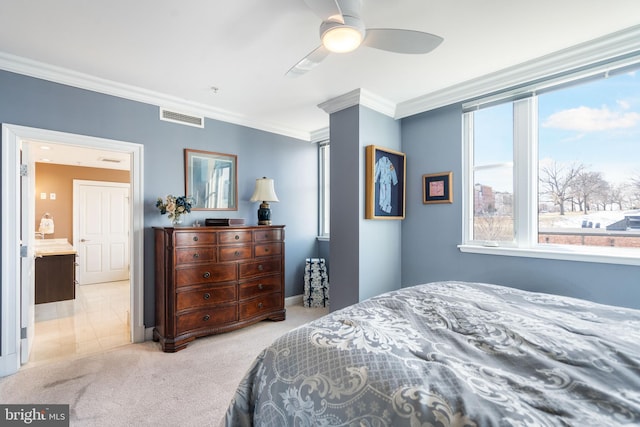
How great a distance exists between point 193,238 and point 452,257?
261cm

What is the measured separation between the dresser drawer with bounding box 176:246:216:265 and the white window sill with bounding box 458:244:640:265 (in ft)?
8.64

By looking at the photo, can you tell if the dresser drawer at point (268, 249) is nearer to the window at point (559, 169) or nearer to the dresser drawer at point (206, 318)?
the dresser drawer at point (206, 318)

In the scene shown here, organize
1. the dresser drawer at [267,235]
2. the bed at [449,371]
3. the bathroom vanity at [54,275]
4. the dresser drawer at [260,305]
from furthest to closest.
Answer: the bathroom vanity at [54,275]
the dresser drawer at [267,235]
the dresser drawer at [260,305]
the bed at [449,371]

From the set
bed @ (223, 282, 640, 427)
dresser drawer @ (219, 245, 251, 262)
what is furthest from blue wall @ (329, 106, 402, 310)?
bed @ (223, 282, 640, 427)

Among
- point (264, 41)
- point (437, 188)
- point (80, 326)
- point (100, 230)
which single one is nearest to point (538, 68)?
point (437, 188)

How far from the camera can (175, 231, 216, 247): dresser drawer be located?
2770 millimetres

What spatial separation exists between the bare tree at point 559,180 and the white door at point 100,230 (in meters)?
7.19

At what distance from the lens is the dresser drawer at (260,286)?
127 inches

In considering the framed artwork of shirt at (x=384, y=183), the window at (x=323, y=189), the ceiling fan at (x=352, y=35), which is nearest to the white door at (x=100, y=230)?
the window at (x=323, y=189)

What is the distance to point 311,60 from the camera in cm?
186

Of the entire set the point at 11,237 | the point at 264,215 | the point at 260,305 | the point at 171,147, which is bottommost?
the point at 260,305

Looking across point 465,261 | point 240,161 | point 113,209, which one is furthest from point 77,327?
point 465,261

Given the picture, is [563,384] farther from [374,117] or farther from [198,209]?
[198,209]

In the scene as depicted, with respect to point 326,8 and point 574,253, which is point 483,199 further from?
point 326,8
